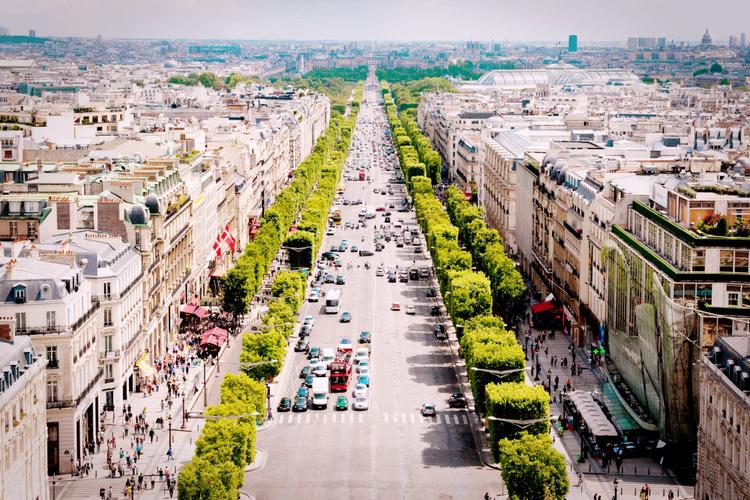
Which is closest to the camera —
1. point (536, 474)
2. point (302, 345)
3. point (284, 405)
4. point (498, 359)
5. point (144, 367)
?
point (536, 474)

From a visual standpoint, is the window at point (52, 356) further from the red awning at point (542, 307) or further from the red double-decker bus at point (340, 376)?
the red awning at point (542, 307)

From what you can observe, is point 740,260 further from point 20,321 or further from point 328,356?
point 20,321

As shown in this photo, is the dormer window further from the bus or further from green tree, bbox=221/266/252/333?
the bus

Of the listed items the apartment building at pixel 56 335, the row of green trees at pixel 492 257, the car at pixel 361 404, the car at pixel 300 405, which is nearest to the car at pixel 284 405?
the car at pixel 300 405

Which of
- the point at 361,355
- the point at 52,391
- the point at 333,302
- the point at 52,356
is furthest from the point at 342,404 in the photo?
the point at 333,302

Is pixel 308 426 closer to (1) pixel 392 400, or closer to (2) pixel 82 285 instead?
(1) pixel 392 400

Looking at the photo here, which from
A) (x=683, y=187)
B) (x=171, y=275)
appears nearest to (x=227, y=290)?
(x=171, y=275)

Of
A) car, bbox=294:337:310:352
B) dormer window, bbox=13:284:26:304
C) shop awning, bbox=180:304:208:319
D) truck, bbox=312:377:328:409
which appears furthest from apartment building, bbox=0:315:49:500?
shop awning, bbox=180:304:208:319
